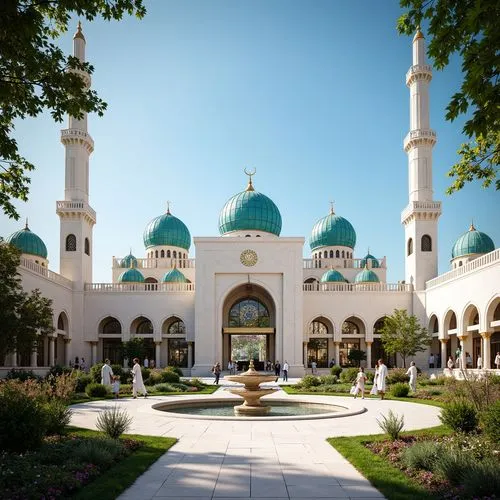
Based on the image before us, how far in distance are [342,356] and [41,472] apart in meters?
36.5

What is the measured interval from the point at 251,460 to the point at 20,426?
11.6ft

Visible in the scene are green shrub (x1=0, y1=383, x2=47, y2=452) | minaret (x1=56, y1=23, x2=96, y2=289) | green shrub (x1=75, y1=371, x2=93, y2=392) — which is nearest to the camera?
green shrub (x1=0, y1=383, x2=47, y2=452)

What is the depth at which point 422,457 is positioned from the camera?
8.38 meters

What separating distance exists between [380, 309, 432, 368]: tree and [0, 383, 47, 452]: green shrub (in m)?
28.7

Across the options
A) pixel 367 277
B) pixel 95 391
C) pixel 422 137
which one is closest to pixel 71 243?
pixel 367 277

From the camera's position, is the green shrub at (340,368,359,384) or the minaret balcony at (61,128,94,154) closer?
the green shrub at (340,368,359,384)

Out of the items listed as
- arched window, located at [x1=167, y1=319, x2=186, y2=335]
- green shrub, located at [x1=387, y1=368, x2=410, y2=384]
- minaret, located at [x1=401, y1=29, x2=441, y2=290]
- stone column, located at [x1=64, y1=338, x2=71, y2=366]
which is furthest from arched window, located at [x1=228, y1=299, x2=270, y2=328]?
green shrub, located at [x1=387, y1=368, x2=410, y2=384]

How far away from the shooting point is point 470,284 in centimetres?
3100

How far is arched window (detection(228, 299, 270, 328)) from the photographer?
43.1 m

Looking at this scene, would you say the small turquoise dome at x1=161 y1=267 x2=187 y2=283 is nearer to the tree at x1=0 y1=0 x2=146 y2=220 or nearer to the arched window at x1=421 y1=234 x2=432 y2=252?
the arched window at x1=421 y1=234 x2=432 y2=252

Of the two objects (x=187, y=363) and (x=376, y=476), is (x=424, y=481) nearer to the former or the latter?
(x=376, y=476)

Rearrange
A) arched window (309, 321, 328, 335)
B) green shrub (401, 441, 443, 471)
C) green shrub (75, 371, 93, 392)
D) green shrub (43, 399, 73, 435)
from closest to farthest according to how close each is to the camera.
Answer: green shrub (401, 441, 443, 471) → green shrub (43, 399, 73, 435) → green shrub (75, 371, 93, 392) → arched window (309, 321, 328, 335)

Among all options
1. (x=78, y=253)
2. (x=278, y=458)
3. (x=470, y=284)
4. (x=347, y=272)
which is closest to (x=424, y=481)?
(x=278, y=458)

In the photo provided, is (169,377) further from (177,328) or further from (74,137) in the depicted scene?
(74,137)
